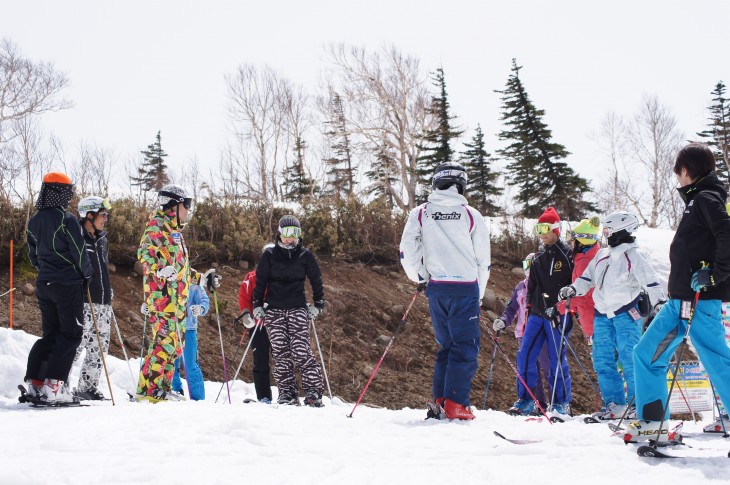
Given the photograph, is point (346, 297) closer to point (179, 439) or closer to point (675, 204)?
point (179, 439)

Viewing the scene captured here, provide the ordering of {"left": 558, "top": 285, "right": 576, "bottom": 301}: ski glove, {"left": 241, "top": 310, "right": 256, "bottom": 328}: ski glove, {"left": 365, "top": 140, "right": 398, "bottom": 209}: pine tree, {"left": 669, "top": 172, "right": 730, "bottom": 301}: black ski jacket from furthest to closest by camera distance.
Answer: {"left": 365, "top": 140, "right": 398, "bottom": 209}: pine tree → {"left": 241, "top": 310, "right": 256, "bottom": 328}: ski glove → {"left": 558, "top": 285, "right": 576, "bottom": 301}: ski glove → {"left": 669, "top": 172, "right": 730, "bottom": 301}: black ski jacket

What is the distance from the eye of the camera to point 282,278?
683 cm

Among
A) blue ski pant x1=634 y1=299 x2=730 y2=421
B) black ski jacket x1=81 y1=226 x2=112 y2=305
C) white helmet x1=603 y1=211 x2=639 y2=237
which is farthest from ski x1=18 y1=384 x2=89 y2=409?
white helmet x1=603 y1=211 x2=639 y2=237

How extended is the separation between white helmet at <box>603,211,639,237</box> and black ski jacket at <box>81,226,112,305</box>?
5045mm

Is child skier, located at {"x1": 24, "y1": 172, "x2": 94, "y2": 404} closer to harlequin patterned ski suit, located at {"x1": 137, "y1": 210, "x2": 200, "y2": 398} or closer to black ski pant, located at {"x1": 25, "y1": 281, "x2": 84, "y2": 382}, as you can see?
black ski pant, located at {"x1": 25, "y1": 281, "x2": 84, "y2": 382}

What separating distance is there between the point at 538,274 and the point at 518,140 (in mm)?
25313

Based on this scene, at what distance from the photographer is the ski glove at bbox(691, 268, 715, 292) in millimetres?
3613

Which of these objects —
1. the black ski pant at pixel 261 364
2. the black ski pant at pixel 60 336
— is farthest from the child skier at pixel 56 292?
the black ski pant at pixel 261 364

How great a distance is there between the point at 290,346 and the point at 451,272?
235 cm

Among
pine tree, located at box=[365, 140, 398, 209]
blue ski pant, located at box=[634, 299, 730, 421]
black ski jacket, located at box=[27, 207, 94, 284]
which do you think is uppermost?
pine tree, located at box=[365, 140, 398, 209]

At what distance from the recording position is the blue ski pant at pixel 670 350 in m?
3.64

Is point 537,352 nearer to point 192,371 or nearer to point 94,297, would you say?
point 192,371

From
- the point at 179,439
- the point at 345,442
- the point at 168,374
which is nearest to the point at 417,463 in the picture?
the point at 345,442

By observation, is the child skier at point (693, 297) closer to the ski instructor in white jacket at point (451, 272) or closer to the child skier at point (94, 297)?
the ski instructor in white jacket at point (451, 272)
